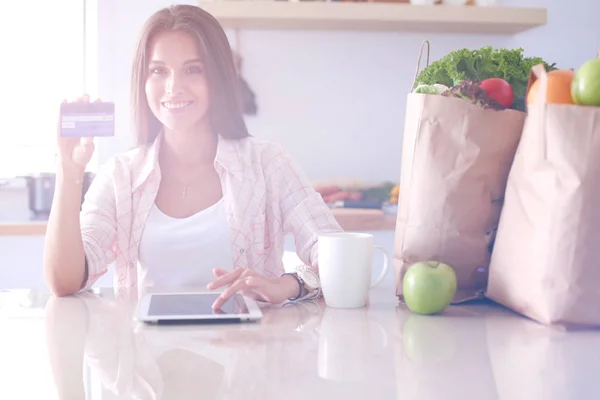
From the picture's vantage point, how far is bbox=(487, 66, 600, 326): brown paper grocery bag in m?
0.91

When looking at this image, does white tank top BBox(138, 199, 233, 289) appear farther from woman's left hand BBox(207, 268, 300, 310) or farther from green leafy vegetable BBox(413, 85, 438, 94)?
green leafy vegetable BBox(413, 85, 438, 94)

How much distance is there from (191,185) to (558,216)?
0.89 metres

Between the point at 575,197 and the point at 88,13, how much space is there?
9.12 ft

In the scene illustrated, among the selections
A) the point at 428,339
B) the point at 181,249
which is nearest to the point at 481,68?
the point at 428,339

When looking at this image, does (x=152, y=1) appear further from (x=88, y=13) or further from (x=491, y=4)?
(x=491, y=4)

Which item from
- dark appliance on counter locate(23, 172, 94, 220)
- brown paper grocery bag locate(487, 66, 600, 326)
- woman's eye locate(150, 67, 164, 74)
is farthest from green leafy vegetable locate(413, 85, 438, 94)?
dark appliance on counter locate(23, 172, 94, 220)

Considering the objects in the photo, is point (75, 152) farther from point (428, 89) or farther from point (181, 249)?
point (428, 89)

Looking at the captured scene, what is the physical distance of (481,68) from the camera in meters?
1.17

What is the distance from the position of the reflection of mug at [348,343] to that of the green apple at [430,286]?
0.08 metres

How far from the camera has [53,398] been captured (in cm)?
67

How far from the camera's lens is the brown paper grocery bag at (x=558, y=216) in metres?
0.91

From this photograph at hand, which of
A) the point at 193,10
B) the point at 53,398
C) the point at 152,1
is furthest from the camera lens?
the point at 152,1

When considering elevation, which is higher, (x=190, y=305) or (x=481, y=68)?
(x=481, y=68)

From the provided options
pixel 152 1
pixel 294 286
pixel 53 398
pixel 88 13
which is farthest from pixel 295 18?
pixel 53 398
